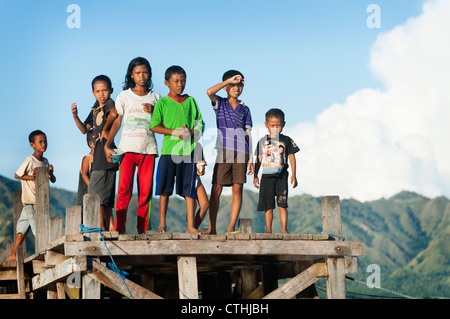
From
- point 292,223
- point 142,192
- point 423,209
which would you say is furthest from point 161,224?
point 423,209

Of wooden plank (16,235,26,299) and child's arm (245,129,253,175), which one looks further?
wooden plank (16,235,26,299)

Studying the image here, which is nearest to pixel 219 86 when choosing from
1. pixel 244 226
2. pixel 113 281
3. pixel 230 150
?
pixel 230 150

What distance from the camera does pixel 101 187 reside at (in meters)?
10.6

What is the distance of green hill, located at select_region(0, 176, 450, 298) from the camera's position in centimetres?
5881

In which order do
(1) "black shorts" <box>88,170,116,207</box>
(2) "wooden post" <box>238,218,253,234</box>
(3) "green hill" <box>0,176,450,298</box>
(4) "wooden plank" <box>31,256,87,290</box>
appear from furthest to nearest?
(3) "green hill" <box>0,176,450,298</box> → (2) "wooden post" <box>238,218,253,234</box> → (1) "black shorts" <box>88,170,116,207</box> → (4) "wooden plank" <box>31,256,87,290</box>

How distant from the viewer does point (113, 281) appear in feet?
30.5

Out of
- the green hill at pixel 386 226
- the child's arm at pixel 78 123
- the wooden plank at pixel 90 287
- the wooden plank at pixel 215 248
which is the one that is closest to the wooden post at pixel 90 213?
the wooden plank at pixel 215 248

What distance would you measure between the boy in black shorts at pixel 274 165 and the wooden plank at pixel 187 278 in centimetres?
190

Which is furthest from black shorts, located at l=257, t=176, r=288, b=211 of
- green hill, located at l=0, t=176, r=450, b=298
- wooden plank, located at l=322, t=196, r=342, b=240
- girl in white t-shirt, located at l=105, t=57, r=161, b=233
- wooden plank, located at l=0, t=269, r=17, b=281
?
green hill, located at l=0, t=176, r=450, b=298

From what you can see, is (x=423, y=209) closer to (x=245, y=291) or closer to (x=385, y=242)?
(x=385, y=242)

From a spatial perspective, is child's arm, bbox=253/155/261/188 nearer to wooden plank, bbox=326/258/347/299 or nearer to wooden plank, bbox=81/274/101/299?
wooden plank, bbox=326/258/347/299

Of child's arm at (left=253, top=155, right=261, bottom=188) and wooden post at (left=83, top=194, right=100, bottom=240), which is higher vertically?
child's arm at (left=253, top=155, right=261, bottom=188)

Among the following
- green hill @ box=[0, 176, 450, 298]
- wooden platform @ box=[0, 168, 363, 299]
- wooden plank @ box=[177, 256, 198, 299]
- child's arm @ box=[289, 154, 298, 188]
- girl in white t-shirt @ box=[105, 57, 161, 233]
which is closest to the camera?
wooden platform @ box=[0, 168, 363, 299]

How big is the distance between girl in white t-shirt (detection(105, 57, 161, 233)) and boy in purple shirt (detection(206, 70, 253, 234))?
0.92 meters
